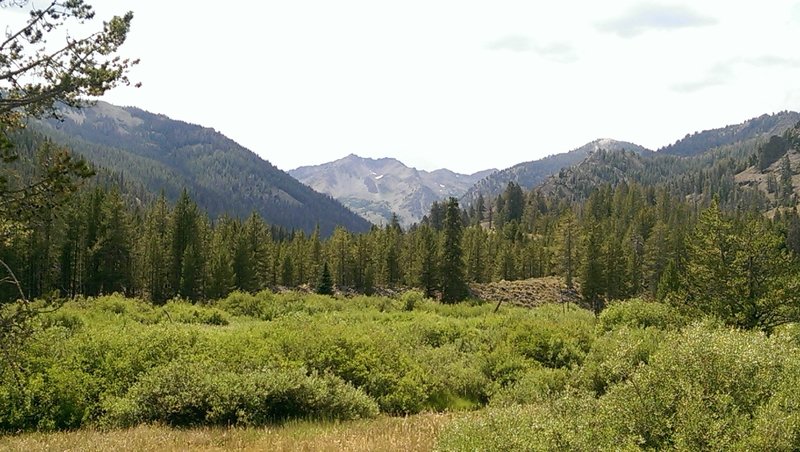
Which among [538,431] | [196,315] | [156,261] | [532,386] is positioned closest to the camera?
[538,431]

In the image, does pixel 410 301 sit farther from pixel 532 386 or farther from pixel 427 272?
pixel 532 386

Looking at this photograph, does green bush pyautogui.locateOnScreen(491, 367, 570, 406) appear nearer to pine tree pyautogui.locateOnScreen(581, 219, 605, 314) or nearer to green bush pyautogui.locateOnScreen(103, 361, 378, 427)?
green bush pyautogui.locateOnScreen(103, 361, 378, 427)

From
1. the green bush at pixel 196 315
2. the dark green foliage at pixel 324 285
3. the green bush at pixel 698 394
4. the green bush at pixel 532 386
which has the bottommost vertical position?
the dark green foliage at pixel 324 285

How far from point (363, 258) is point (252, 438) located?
7560 cm

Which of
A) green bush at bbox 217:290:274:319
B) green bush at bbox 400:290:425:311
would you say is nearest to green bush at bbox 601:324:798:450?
green bush at bbox 217:290:274:319

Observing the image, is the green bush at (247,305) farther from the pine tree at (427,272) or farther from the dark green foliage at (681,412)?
the dark green foliage at (681,412)

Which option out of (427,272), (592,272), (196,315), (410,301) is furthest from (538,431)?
(592,272)

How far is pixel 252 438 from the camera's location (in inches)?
429

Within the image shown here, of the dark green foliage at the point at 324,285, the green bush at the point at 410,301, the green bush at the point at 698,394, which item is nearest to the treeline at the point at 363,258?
the dark green foliage at the point at 324,285

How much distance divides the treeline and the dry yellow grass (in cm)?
2588

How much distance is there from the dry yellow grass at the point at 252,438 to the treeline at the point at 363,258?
84.9ft

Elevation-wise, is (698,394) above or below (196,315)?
above

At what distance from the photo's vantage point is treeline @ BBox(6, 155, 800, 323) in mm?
35688

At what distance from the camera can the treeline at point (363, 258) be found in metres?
35.7
